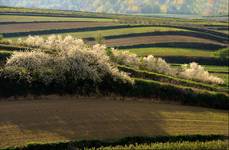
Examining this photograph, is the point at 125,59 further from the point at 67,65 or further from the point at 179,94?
the point at 67,65

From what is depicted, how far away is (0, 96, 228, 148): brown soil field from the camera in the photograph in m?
55.8

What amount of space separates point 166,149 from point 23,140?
64.2 ft

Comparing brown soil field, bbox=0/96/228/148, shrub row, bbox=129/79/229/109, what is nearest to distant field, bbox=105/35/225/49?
shrub row, bbox=129/79/229/109

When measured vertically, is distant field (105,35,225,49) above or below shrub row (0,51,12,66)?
above

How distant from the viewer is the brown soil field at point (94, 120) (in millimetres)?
55812

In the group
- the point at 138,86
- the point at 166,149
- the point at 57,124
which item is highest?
the point at 138,86

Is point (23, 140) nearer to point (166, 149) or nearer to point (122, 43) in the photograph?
point (166, 149)

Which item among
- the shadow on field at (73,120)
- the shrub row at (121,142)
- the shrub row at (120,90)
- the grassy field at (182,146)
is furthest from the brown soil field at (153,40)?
the grassy field at (182,146)

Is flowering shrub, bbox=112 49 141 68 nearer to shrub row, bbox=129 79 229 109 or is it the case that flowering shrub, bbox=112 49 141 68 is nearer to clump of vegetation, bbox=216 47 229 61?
shrub row, bbox=129 79 229 109

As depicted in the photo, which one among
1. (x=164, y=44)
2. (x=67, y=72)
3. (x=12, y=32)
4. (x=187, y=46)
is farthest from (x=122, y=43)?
(x=67, y=72)

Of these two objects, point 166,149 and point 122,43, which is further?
point 122,43

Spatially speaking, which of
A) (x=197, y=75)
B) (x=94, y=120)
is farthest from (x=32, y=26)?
(x=94, y=120)

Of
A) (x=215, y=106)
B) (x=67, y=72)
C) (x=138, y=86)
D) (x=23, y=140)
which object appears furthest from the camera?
(x=215, y=106)

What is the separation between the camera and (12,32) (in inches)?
6555
